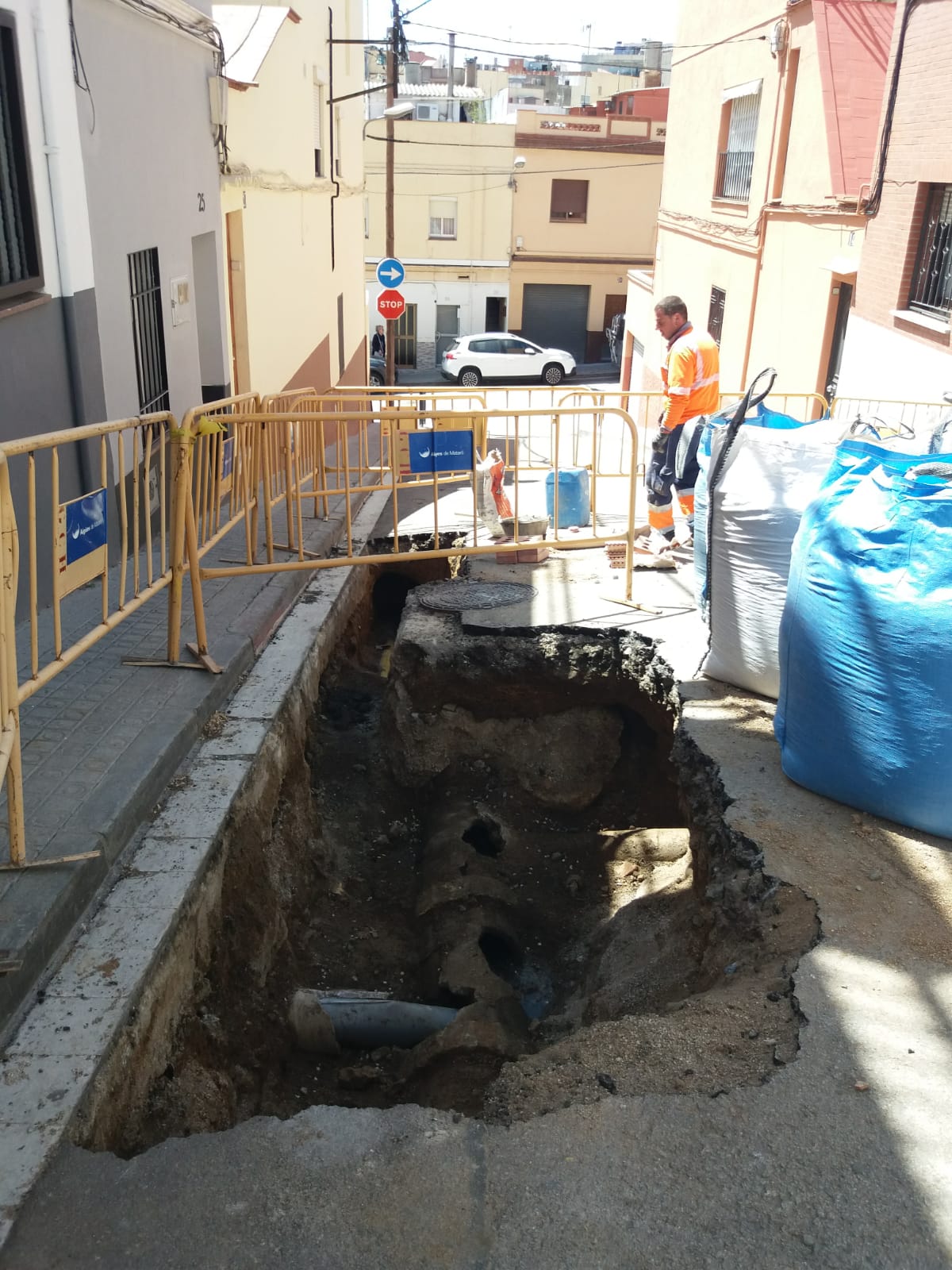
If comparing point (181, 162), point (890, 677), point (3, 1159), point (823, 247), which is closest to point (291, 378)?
point (181, 162)

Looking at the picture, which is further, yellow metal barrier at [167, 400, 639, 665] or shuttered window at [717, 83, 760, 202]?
shuttered window at [717, 83, 760, 202]

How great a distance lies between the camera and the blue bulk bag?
3580 mm

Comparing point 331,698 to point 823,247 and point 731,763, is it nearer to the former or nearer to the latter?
point 731,763

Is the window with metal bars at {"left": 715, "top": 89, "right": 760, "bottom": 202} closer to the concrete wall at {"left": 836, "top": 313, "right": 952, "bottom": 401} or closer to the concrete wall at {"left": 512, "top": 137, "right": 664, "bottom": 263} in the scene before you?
the concrete wall at {"left": 836, "top": 313, "right": 952, "bottom": 401}

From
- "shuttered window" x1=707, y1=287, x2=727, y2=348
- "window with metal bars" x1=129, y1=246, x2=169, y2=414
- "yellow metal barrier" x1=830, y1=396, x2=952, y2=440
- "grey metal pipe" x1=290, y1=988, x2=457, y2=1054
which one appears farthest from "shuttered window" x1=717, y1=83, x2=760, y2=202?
"grey metal pipe" x1=290, y1=988, x2=457, y2=1054

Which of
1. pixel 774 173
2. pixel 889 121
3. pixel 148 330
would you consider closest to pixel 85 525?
pixel 148 330

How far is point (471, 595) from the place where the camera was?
6.68 metres

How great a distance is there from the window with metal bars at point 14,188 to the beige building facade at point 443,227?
26.7m

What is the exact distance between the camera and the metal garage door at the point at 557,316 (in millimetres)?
33406

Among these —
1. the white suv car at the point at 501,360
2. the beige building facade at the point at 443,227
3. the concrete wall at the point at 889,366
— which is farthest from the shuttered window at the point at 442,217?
the concrete wall at the point at 889,366

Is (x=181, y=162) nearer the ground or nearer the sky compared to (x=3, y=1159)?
nearer the sky

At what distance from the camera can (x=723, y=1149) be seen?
2.51 meters

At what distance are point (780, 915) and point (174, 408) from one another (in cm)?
667

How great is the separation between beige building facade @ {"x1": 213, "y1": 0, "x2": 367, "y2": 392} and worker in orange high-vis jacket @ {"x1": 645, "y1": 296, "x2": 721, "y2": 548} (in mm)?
4942
